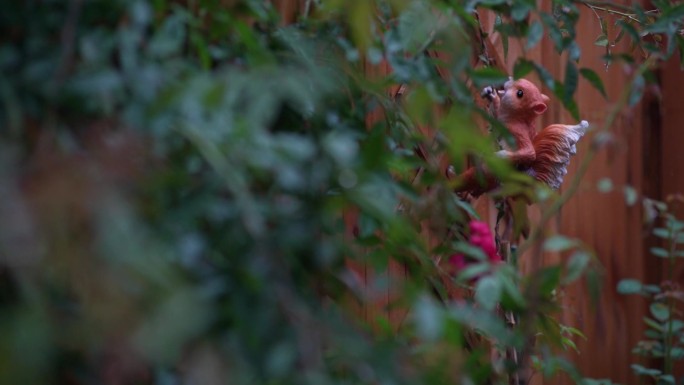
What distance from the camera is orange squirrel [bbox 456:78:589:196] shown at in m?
1.57

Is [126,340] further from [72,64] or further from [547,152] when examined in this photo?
[547,152]

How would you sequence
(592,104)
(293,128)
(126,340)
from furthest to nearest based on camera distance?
(592,104) → (293,128) → (126,340)

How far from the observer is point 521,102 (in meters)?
1.58

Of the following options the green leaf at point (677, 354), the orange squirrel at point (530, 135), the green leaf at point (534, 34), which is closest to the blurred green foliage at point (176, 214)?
the green leaf at point (534, 34)

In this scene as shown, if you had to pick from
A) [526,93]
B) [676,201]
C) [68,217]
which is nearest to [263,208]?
[68,217]

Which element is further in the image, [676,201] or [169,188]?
[676,201]

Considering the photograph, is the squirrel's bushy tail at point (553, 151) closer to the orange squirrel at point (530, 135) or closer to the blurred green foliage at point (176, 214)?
the orange squirrel at point (530, 135)

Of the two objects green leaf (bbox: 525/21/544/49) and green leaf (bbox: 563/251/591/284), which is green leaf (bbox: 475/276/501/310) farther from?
green leaf (bbox: 525/21/544/49)

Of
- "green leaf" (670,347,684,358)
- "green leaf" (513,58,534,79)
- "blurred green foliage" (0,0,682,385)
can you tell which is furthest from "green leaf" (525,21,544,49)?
"green leaf" (670,347,684,358)

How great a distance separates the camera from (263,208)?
610 millimetres

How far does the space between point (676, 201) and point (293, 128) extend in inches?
84.0

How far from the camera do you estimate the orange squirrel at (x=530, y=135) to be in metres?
1.57

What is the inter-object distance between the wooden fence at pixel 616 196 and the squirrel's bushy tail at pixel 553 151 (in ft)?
2.09

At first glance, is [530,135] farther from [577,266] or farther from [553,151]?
[577,266]
